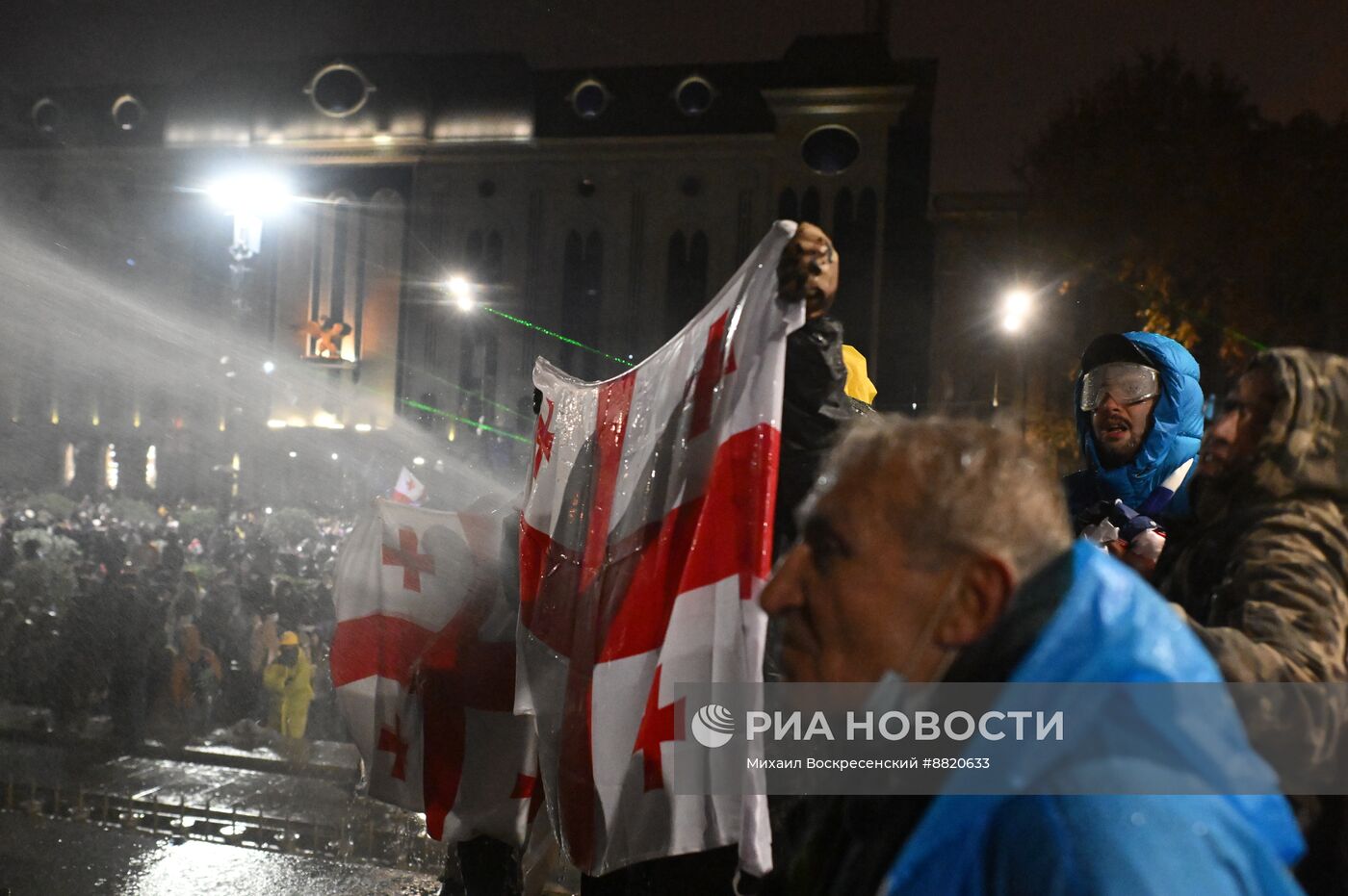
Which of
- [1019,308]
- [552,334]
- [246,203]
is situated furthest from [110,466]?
[1019,308]

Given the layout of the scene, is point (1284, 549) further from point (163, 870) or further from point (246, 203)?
point (246, 203)

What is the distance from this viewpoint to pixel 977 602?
118cm

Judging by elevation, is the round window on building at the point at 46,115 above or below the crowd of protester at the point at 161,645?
above

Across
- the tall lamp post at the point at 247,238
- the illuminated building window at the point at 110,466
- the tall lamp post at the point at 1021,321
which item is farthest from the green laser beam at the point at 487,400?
the illuminated building window at the point at 110,466

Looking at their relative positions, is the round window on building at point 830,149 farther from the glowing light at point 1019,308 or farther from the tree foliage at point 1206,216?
the tree foliage at point 1206,216

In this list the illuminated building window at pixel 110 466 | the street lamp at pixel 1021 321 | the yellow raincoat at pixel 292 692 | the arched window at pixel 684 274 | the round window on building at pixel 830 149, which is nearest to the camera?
the yellow raincoat at pixel 292 692

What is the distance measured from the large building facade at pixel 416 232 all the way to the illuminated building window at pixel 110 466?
15 centimetres

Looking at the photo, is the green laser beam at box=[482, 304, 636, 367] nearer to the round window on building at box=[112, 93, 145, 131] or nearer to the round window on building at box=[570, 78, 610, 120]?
the round window on building at box=[570, 78, 610, 120]

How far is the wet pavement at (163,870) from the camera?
19.3 ft

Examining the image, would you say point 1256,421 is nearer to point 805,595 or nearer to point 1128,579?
point 1128,579

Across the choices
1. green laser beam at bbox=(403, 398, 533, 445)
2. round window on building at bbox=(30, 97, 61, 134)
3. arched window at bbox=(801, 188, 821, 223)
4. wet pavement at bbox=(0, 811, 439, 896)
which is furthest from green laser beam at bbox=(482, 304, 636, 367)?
wet pavement at bbox=(0, 811, 439, 896)

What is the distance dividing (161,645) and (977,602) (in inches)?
432

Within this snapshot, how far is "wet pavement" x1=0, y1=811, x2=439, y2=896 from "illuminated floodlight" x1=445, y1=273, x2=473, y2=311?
3197 cm

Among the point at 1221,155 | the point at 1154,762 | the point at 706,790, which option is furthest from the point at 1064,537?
the point at 1221,155
